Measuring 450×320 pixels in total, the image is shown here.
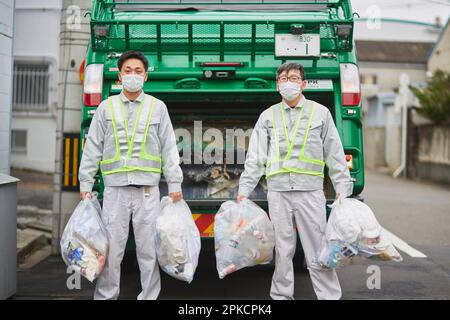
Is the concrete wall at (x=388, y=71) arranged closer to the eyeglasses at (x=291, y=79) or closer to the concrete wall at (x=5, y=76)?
the concrete wall at (x=5, y=76)

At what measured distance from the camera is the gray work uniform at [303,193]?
4824 millimetres

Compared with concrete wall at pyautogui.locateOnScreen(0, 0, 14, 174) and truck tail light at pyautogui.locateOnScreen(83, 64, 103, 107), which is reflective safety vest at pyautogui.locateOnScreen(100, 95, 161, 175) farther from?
concrete wall at pyautogui.locateOnScreen(0, 0, 14, 174)

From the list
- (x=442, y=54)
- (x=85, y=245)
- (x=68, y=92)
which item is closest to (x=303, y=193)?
(x=85, y=245)

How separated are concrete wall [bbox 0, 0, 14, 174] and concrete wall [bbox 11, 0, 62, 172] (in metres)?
9.55

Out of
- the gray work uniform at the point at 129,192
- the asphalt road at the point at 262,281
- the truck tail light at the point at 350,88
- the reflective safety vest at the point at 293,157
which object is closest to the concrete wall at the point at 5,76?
the asphalt road at the point at 262,281

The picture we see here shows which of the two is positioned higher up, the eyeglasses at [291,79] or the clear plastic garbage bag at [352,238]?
the eyeglasses at [291,79]

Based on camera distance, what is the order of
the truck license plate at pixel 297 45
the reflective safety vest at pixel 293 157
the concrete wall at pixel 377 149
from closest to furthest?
1. the reflective safety vest at pixel 293 157
2. the truck license plate at pixel 297 45
3. the concrete wall at pixel 377 149

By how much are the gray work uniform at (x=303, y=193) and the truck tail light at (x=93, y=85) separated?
1316 mm

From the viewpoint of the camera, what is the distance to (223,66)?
17.7 ft

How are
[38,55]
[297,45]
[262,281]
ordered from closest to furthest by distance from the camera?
[297,45], [262,281], [38,55]

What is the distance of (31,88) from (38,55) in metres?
0.81

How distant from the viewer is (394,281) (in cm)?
639

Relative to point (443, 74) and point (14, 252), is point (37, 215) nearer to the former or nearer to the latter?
point (14, 252)

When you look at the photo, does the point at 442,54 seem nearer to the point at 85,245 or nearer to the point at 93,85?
the point at 93,85
